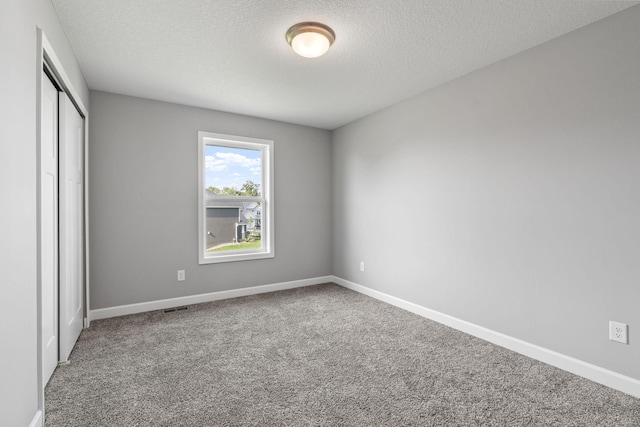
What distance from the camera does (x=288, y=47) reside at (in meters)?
2.46

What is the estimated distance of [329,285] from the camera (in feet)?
15.2

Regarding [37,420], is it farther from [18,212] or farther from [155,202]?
[155,202]

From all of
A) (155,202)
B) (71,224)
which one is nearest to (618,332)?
(71,224)

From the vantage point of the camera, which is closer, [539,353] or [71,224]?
[539,353]

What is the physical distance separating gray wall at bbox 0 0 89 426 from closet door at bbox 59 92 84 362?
84 centimetres

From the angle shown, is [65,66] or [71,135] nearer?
[65,66]

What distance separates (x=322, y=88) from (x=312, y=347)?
100.0 inches

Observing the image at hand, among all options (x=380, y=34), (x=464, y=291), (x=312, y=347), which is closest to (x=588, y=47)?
(x=380, y=34)

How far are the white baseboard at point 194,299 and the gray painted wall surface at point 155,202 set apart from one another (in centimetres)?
6

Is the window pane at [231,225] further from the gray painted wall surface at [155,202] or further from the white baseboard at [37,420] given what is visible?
the white baseboard at [37,420]

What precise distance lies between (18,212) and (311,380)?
1864 mm

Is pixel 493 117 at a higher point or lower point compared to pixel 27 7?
lower

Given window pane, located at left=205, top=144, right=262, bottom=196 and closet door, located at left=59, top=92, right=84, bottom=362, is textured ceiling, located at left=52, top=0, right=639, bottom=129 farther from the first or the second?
window pane, located at left=205, top=144, right=262, bottom=196

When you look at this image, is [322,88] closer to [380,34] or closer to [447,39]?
[380,34]
